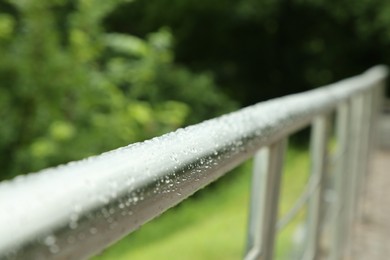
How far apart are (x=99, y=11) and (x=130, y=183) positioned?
7.73 meters

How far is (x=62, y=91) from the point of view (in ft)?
28.4

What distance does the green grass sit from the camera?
17.6 feet

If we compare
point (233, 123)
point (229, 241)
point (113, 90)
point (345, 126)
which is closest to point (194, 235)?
point (229, 241)

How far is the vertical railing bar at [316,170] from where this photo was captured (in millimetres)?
3242

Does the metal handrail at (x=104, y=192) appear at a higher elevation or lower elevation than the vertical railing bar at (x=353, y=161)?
higher

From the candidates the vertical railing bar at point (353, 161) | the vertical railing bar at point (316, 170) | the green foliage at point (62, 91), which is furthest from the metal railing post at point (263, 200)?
the green foliage at point (62, 91)

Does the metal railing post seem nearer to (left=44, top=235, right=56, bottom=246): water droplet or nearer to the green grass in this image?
(left=44, top=235, right=56, bottom=246): water droplet

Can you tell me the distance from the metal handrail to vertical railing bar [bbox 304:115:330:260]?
6.43 feet

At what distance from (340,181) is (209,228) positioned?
12.0 feet

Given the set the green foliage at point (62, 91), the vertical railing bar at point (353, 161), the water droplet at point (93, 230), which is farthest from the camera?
the green foliage at point (62, 91)

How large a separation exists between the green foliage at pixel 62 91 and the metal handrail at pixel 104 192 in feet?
23.7

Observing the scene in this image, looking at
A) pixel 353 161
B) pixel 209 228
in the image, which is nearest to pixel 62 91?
pixel 209 228

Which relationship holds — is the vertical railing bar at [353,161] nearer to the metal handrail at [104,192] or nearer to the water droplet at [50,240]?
the metal handrail at [104,192]

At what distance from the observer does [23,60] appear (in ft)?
28.5
